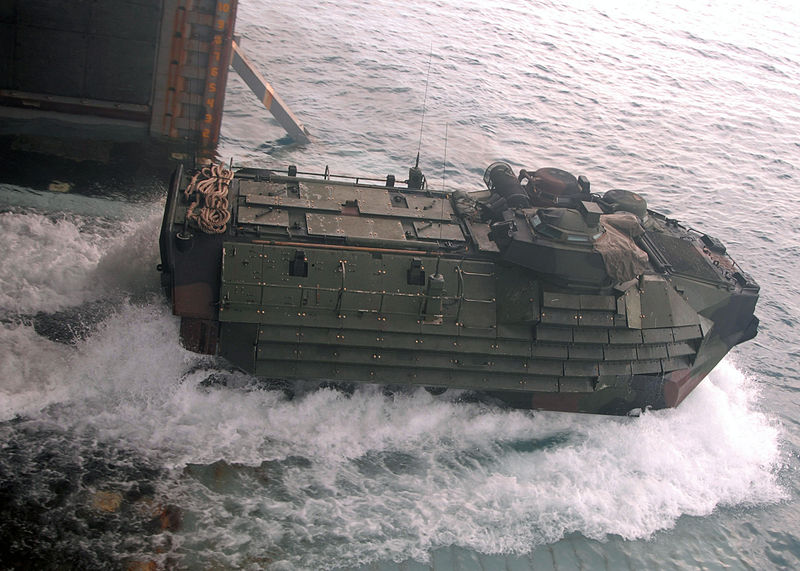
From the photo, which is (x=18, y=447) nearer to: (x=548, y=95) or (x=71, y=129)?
(x=71, y=129)

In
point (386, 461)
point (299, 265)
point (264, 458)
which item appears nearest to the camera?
point (299, 265)

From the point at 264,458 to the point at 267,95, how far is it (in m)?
13.8

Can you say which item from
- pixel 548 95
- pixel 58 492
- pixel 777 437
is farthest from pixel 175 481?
pixel 548 95

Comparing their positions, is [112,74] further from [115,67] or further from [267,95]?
[267,95]

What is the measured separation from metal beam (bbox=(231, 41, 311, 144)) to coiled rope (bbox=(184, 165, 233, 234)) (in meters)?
10.0

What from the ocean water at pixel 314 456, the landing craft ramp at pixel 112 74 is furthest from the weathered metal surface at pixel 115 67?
the ocean water at pixel 314 456

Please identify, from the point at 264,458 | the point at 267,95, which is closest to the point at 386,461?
the point at 264,458

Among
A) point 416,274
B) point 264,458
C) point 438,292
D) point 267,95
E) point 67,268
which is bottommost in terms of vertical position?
point 264,458

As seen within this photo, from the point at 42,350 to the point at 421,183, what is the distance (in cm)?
777

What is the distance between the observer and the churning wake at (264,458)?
12664 mm

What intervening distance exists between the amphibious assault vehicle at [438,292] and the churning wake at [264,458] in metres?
0.92

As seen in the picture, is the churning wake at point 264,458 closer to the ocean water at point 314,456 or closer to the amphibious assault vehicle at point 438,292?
the ocean water at point 314,456

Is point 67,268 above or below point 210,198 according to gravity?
below

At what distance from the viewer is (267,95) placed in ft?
81.8
